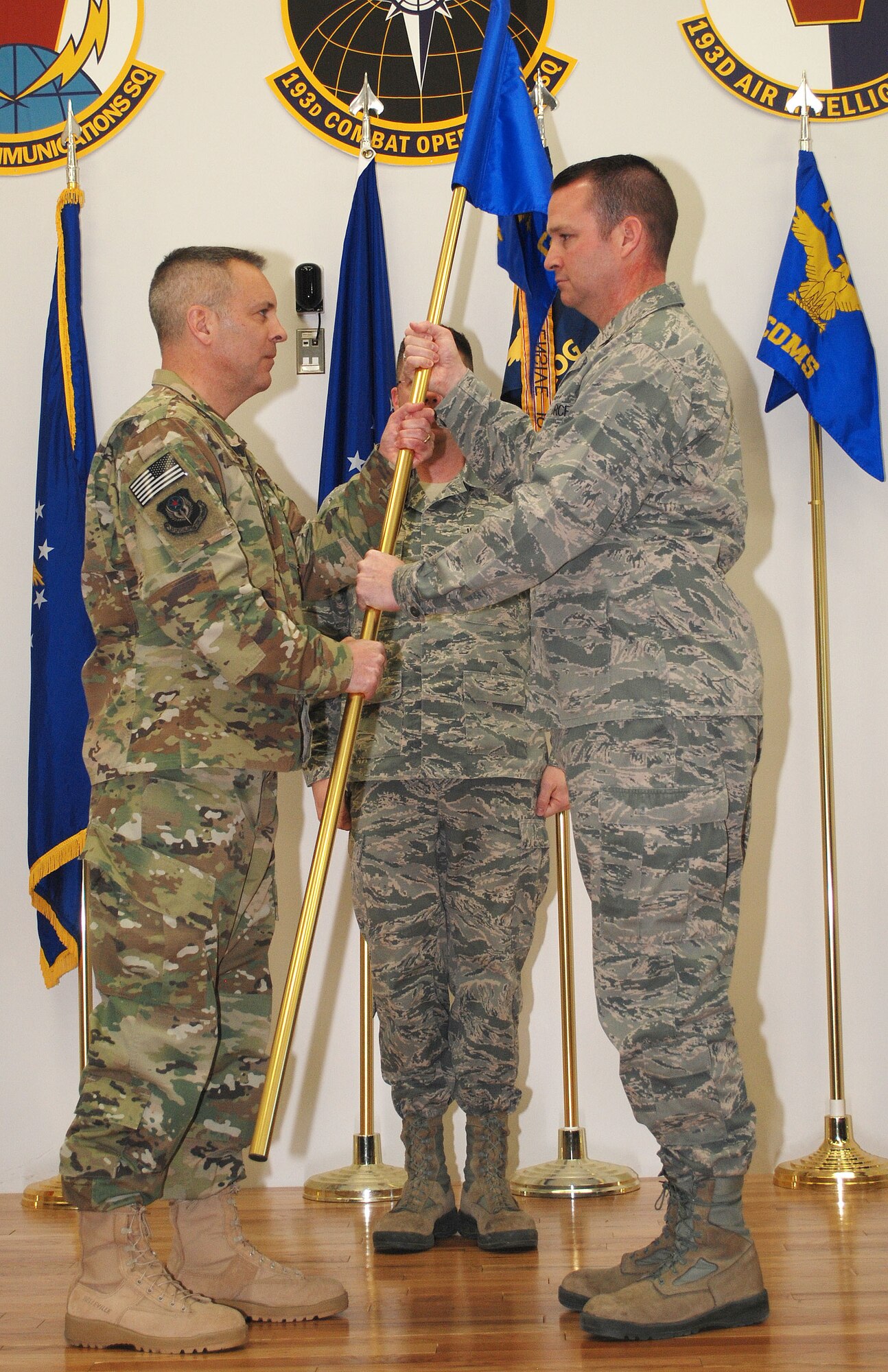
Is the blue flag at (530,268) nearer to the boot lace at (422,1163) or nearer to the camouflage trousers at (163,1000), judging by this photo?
the camouflage trousers at (163,1000)

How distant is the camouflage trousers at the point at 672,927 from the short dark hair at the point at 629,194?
90cm

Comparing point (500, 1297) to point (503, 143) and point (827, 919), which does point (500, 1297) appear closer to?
point (827, 919)

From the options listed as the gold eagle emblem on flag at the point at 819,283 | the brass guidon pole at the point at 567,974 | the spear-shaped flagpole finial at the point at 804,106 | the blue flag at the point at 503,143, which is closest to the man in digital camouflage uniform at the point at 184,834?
the blue flag at the point at 503,143

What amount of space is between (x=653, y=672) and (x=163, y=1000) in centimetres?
95

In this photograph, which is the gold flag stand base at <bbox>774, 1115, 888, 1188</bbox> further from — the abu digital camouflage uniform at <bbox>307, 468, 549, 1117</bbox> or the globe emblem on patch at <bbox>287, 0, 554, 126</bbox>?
the globe emblem on patch at <bbox>287, 0, 554, 126</bbox>

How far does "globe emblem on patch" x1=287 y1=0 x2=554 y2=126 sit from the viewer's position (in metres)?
3.79

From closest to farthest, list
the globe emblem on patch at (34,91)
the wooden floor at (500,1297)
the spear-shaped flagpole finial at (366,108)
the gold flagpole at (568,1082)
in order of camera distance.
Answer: the wooden floor at (500,1297) < the gold flagpole at (568,1082) < the spear-shaped flagpole finial at (366,108) < the globe emblem on patch at (34,91)

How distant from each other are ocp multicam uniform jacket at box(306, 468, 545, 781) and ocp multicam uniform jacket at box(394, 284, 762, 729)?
53cm

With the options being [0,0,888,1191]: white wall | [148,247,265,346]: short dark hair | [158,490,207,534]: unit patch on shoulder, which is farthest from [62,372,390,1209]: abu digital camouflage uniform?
[0,0,888,1191]: white wall

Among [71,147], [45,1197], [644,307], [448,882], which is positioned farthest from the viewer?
[71,147]

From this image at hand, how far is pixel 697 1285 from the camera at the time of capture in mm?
2064

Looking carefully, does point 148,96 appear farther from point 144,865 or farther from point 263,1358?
point 263,1358

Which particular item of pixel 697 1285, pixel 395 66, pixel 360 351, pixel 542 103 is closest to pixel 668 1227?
pixel 697 1285

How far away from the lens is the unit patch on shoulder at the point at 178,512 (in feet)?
6.95
